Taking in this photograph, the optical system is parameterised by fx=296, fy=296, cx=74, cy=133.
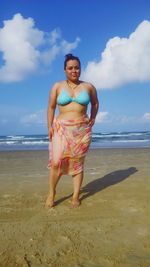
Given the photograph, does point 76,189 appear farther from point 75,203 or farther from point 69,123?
point 69,123

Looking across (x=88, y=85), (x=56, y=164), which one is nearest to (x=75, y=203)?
(x=56, y=164)

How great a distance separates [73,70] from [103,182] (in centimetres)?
262

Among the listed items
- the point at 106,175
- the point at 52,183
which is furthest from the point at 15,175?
the point at 52,183

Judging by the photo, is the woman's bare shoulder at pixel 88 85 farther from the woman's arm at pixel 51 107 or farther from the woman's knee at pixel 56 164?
the woman's knee at pixel 56 164

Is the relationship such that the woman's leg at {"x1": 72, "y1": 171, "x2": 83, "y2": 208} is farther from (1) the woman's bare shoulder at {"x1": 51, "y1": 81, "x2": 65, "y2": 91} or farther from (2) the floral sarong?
(1) the woman's bare shoulder at {"x1": 51, "y1": 81, "x2": 65, "y2": 91}

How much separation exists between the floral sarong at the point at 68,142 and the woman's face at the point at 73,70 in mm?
565

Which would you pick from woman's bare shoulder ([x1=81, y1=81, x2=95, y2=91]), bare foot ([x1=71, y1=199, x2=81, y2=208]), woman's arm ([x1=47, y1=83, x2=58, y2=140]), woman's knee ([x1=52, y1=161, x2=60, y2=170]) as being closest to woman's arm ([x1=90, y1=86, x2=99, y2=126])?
woman's bare shoulder ([x1=81, y1=81, x2=95, y2=91])

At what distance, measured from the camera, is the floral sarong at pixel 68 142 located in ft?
13.3

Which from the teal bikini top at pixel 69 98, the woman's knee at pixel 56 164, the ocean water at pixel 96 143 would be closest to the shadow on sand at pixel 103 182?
the woman's knee at pixel 56 164

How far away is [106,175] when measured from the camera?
6.62 meters

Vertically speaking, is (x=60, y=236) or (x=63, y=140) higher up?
(x=63, y=140)

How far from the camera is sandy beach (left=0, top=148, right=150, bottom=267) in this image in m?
2.49

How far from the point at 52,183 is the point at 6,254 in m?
1.62

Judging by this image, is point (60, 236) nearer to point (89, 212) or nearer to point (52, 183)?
point (89, 212)
